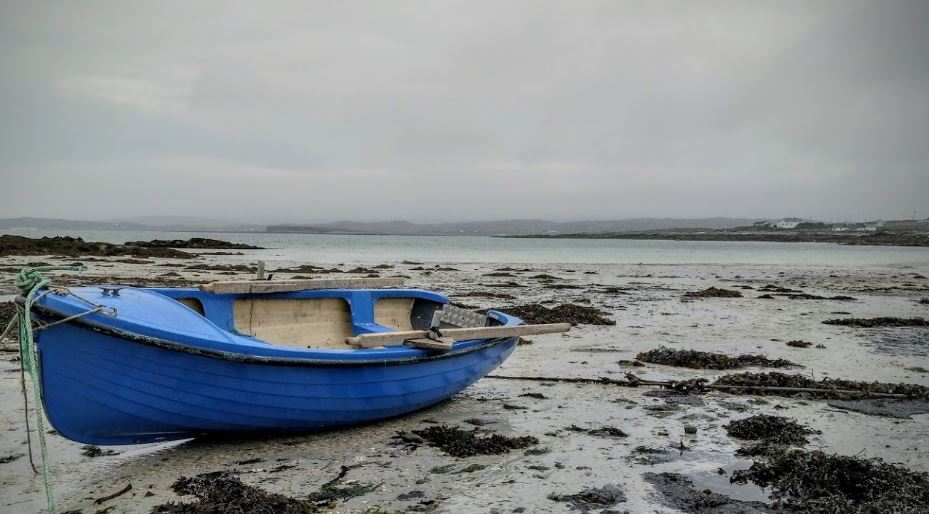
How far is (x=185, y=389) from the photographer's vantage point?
556cm

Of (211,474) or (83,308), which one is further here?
(211,474)

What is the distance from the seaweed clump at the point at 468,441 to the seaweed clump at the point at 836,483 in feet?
6.48

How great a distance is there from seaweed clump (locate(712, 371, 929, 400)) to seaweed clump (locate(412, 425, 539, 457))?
12.6ft

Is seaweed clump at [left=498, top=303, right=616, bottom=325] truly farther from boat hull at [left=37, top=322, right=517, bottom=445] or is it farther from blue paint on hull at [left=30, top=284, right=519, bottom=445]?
boat hull at [left=37, top=322, right=517, bottom=445]

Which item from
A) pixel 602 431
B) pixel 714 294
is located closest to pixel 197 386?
pixel 602 431

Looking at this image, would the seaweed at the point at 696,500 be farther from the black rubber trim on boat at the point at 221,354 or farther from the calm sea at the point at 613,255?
the calm sea at the point at 613,255

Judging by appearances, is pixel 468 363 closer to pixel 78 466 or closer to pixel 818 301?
pixel 78 466

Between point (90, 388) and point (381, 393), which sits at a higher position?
point (90, 388)

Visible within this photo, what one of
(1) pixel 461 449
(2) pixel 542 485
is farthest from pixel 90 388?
(2) pixel 542 485

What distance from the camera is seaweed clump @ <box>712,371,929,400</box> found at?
8.59 meters

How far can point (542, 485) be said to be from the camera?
5539 mm

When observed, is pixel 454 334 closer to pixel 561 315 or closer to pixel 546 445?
pixel 546 445

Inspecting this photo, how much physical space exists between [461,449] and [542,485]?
1000 mm

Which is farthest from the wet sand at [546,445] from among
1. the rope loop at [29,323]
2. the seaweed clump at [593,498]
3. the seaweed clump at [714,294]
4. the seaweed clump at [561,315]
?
the seaweed clump at [714,294]
